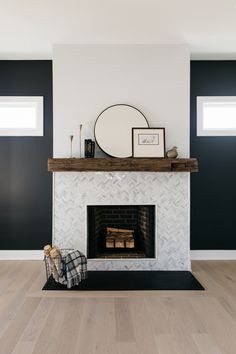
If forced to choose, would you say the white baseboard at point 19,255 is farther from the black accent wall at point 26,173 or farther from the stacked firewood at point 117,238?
the stacked firewood at point 117,238

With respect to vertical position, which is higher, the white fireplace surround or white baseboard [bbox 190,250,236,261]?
the white fireplace surround

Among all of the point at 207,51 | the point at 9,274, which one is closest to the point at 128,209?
the point at 9,274

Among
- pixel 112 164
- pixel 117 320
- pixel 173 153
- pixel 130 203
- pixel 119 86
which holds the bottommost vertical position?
pixel 117 320

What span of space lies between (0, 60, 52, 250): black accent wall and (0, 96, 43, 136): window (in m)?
0.07

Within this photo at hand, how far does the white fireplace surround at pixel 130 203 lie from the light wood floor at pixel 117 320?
568 millimetres

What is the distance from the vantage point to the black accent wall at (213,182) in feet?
15.7

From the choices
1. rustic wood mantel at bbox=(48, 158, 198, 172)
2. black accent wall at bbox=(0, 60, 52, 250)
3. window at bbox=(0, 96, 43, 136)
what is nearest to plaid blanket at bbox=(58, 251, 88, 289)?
rustic wood mantel at bbox=(48, 158, 198, 172)

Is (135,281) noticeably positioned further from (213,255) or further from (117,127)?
(117,127)

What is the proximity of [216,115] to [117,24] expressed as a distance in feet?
6.59

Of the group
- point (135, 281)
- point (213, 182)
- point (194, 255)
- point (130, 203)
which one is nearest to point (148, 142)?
point (130, 203)

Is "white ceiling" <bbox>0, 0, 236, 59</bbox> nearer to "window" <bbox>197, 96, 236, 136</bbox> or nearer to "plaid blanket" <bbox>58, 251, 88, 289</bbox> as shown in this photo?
"window" <bbox>197, 96, 236, 136</bbox>

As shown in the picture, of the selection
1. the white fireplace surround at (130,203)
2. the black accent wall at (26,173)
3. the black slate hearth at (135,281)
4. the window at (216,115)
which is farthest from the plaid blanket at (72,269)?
the window at (216,115)

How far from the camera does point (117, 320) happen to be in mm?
2781

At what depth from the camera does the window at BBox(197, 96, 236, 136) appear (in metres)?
4.79
